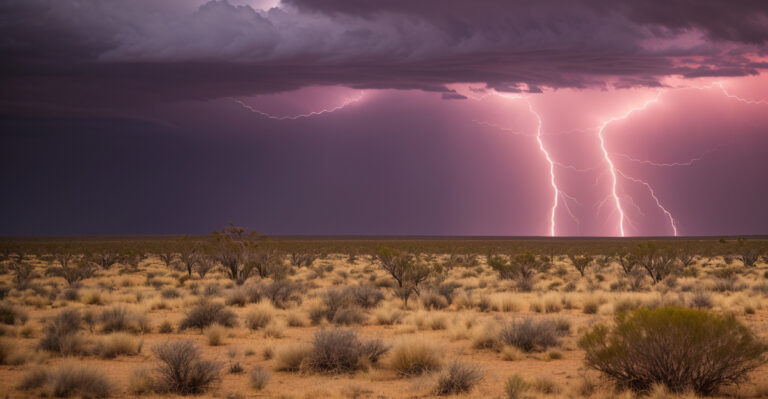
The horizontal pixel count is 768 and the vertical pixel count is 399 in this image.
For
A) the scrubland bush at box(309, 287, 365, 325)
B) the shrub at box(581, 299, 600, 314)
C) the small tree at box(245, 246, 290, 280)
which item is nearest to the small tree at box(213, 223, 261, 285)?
the small tree at box(245, 246, 290, 280)

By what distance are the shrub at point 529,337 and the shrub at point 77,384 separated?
8.00 meters

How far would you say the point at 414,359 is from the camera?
1166 cm

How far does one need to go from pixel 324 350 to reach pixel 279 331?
170 inches

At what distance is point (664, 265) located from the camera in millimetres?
31750

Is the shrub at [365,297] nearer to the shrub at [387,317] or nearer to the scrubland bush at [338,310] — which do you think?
the scrubland bush at [338,310]

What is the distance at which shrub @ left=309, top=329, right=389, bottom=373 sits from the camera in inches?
470

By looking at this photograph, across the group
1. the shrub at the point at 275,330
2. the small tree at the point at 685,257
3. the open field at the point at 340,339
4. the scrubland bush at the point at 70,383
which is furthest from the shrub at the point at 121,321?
the small tree at the point at 685,257

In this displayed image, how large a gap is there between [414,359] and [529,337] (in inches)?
131

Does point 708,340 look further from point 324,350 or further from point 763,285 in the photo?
point 763,285

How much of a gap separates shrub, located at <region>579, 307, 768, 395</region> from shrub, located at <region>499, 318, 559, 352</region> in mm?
4078

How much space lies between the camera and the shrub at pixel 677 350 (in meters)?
9.22

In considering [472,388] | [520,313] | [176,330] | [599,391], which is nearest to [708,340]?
[599,391]

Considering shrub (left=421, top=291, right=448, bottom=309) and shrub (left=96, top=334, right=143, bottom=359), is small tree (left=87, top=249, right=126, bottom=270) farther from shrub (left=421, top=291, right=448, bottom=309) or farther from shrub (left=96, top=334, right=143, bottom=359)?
shrub (left=96, top=334, right=143, bottom=359)

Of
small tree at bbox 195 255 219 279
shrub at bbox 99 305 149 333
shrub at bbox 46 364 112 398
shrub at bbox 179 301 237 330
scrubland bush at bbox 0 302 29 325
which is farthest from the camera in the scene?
small tree at bbox 195 255 219 279
